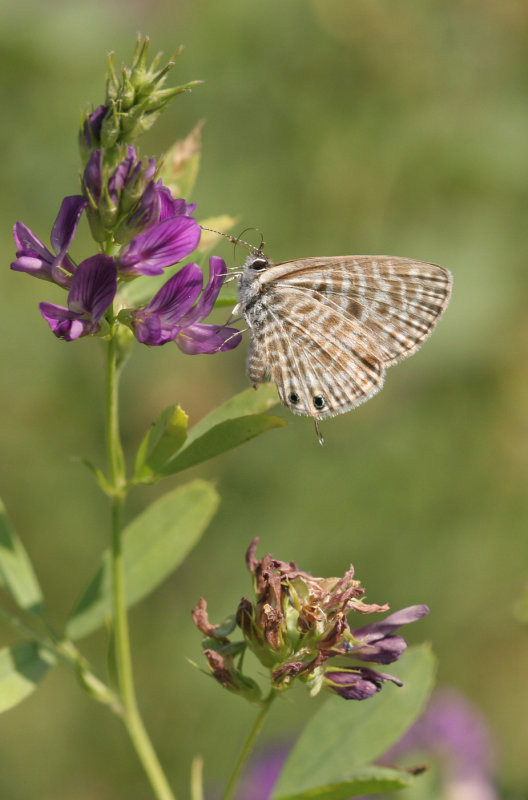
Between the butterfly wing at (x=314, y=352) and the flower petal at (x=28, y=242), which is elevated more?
the flower petal at (x=28, y=242)

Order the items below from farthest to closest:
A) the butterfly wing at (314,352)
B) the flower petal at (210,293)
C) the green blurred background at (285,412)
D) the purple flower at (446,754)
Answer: the green blurred background at (285,412)
the purple flower at (446,754)
the butterfly wing at (314,352)
the flower petal at (210,293)

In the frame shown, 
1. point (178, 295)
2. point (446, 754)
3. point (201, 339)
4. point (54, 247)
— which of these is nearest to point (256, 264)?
point (201, 339)

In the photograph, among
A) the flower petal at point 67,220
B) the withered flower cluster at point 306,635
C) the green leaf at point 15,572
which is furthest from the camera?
the green leaf at point 15,572

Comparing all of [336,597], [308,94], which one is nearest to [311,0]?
[308,94]

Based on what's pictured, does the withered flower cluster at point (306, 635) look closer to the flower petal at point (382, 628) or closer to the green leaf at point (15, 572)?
the flower petal at point (382, 628)

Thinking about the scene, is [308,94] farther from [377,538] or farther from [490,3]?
[377,538]

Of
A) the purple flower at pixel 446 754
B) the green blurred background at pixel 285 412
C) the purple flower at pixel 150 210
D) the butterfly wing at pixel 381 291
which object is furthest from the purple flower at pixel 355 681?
the green blurred background at pixel 285 412
